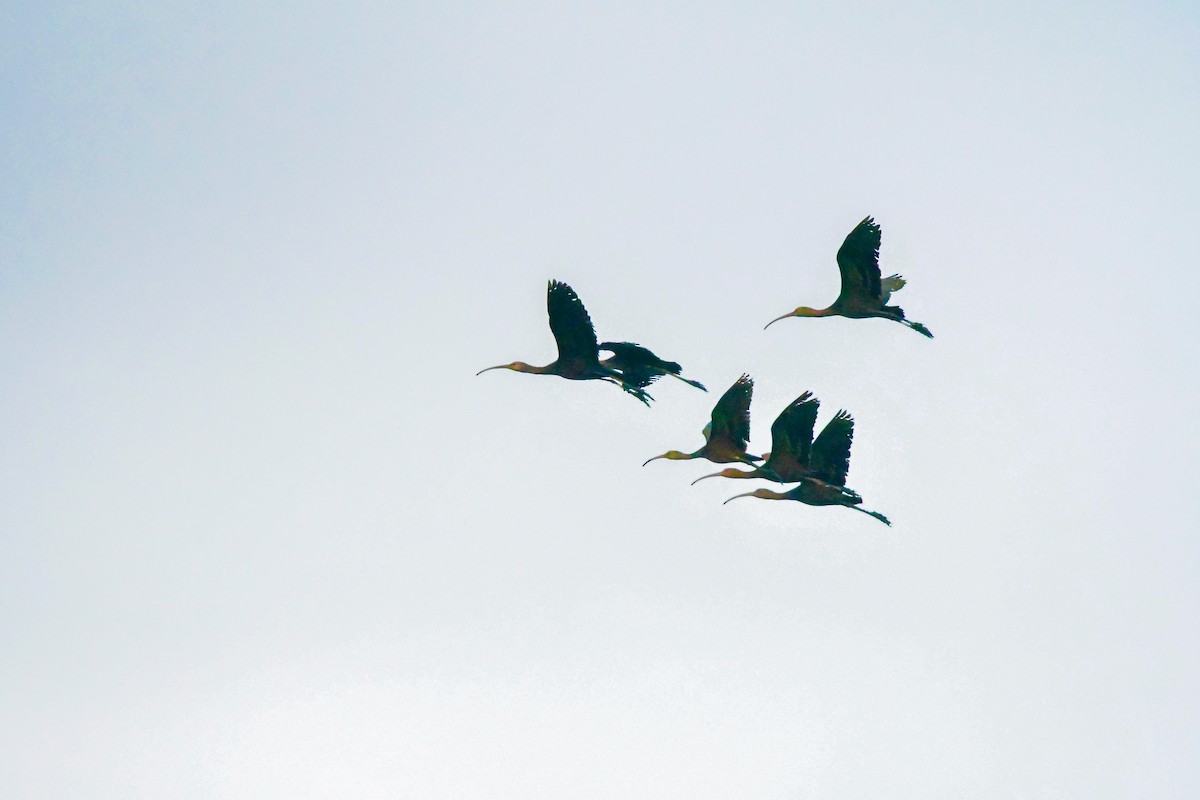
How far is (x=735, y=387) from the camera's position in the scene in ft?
148

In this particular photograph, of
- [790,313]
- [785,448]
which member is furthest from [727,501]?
[790,313]

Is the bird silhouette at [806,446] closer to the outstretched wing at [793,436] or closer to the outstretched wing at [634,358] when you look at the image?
the outstretched wing at [793,436]

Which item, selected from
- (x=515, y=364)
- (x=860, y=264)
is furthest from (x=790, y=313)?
(x=515, y=364)

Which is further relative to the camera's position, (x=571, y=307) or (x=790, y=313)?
(x=790, y=313)

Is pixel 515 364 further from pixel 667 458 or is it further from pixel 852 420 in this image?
pixel 852 420

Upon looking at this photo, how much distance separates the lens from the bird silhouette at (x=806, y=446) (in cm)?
4472

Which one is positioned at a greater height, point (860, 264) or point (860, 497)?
point (860, 264)

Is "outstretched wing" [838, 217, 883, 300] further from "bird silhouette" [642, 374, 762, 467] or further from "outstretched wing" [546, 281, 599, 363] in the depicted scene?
"outstretched wing" [546, 281, 599, 363]

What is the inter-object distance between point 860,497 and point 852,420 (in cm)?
191

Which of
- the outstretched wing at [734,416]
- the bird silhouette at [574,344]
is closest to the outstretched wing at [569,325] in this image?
the bird silhouette at [574,344]

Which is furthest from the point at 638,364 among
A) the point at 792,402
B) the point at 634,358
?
the point at 792,402

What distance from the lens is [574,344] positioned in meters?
45.6

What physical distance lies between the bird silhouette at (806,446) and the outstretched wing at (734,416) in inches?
28.8

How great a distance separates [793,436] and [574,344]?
16.0 ft
